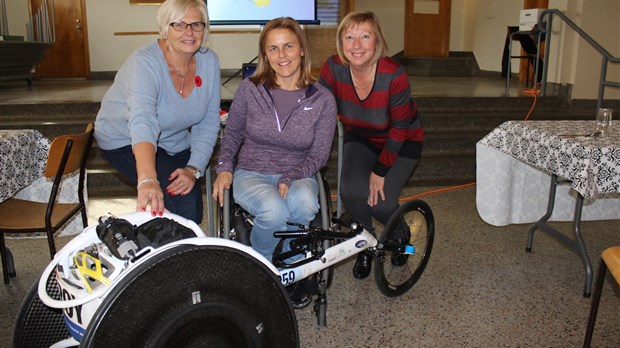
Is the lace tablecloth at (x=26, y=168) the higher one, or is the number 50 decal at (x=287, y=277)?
the lace tablecloth at (x=26, y=168)

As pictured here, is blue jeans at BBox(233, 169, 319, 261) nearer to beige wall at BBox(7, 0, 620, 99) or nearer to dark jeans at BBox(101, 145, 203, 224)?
dark jeans at BBox(101, 145, 203, 224)

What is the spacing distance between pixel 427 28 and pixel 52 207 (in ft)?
29.0

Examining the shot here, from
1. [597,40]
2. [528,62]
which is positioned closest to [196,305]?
[597,40]

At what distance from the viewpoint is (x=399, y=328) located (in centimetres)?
220

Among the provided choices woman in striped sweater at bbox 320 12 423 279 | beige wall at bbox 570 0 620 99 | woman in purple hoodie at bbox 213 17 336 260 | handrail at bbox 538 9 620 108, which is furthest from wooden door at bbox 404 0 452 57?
woman in purple hoodie at bbox 213 17 336 260

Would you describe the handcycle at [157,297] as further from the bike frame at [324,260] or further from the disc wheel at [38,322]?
the bike frame at [324,260]

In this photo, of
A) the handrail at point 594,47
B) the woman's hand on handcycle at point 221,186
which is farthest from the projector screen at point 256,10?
the woman's hand on handcycle at point 221,186

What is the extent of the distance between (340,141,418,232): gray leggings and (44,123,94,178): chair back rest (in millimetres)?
1144

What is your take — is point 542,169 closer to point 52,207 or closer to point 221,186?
point 221,186

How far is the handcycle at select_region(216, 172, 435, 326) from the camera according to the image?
6.37 feet

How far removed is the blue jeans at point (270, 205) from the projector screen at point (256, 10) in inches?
158

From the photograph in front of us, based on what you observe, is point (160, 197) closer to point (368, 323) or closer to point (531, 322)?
point (368, 323)

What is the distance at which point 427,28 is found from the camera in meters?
10.1

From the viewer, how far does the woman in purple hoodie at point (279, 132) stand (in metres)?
2.06
